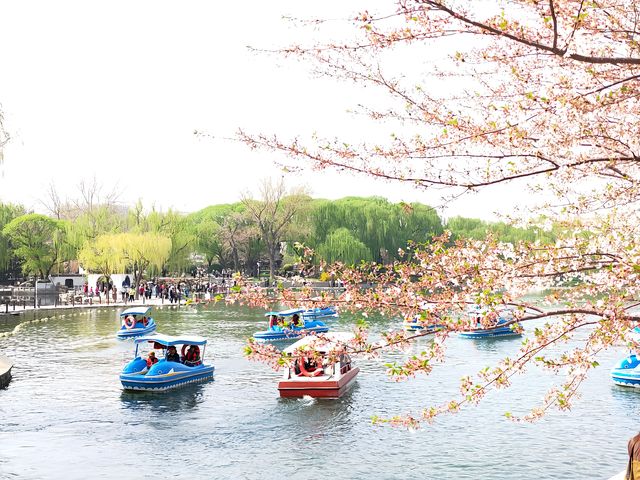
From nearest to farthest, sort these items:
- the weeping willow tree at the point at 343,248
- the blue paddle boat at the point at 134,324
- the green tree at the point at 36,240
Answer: the blue paddle boat at the point at 134,324, the green tree at the point at 36,240, the weeping willow tree at the point at 343,248

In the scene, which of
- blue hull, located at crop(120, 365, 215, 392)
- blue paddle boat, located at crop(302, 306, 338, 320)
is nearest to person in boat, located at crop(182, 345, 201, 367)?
blue hull, located at crop(120, 365, 215, 392)

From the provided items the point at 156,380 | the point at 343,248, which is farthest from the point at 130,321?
the point at 343,248

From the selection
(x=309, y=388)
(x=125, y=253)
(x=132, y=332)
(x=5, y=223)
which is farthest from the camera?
(x=5, y=223)

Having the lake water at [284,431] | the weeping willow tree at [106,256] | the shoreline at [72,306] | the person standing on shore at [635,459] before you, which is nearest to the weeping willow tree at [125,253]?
→ the weeping willow tree at [106,256]

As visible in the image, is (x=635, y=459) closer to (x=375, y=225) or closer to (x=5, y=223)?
(x=5, y=223)

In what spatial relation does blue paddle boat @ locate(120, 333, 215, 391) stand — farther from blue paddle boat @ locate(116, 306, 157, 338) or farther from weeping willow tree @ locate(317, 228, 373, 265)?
weeping willow tree @ locate(317, 228, 373, 265)

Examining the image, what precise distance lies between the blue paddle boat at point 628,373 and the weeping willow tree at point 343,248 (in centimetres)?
5462

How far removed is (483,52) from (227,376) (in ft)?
70.1

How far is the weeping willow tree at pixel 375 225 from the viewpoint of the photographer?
83000 mm

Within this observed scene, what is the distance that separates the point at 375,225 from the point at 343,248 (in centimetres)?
547

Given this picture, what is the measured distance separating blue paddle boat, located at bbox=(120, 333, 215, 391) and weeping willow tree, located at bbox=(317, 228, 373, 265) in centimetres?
5246

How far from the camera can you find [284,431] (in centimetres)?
1923

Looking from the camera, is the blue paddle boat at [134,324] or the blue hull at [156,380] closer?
the blue hull at [156,380]

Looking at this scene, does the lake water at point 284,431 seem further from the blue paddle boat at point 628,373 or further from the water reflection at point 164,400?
the blue paddle boat at point 628,373
